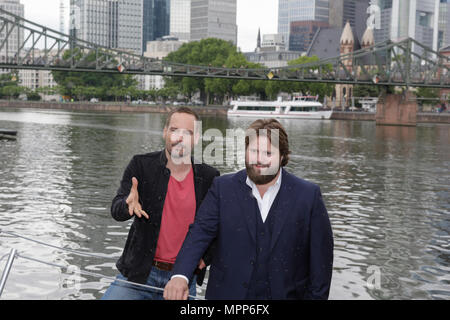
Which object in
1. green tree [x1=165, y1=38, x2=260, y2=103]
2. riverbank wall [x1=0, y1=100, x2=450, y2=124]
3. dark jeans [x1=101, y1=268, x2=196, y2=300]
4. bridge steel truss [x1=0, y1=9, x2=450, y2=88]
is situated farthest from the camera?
green tree [x1=165, y1=38, x2=260, y2=103]

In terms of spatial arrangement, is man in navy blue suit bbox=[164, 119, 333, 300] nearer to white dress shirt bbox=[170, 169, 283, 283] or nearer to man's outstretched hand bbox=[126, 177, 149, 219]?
white dress shirt bbox=[170, 169, 283, 283]

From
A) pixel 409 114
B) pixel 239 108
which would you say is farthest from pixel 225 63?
pixel 409 114

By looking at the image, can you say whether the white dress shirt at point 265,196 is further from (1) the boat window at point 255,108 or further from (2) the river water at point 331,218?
(1) the boat window at point 255,108

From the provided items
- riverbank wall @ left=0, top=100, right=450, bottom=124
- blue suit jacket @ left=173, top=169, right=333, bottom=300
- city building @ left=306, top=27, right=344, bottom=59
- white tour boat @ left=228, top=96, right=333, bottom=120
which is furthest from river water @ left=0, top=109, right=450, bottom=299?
city building @ left=306, top=27, right=344, bottom=59

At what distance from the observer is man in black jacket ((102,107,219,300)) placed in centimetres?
514

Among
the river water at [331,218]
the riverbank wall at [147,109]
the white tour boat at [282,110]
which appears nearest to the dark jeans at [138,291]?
the river water at [331,218]

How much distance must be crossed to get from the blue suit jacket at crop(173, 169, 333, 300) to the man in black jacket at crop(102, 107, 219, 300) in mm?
532

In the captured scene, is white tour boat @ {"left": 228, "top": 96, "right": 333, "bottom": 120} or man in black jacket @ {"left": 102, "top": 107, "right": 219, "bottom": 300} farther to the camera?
white tour boat @ {"left": 228, "top": 96, "right": 333, "bottom": 120}

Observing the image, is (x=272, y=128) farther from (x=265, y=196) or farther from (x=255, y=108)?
(x=255, y=108)

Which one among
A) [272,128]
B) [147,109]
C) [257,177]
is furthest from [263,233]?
[147,109]

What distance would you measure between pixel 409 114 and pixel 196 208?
279ft

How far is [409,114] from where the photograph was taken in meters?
87.0

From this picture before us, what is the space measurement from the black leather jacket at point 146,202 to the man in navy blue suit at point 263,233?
1.95 ft

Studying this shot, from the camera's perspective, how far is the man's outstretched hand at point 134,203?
4965mm
